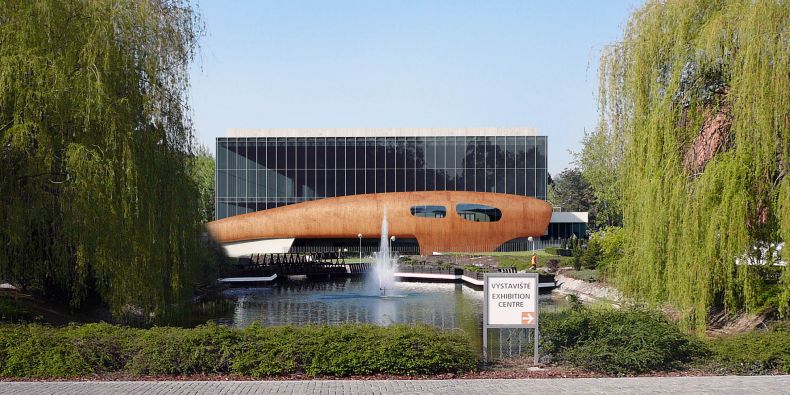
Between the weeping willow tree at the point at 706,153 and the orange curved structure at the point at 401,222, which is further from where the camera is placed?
the orange curved structure at the point at 401,222

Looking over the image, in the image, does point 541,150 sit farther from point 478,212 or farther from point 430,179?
point 478,212

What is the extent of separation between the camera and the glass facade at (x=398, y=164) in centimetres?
6538

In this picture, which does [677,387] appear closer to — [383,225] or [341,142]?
[383,225]

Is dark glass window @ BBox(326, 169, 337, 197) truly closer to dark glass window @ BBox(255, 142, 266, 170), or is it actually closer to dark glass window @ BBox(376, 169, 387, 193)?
dark glass window @ BBox(376, 169, 387, 193)

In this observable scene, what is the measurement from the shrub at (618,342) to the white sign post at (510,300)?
0.64m

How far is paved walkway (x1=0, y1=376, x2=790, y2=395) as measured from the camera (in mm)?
9344

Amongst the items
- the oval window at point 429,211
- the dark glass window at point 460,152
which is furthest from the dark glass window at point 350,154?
the oval window at point 429,211

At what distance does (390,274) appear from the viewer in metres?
41.5

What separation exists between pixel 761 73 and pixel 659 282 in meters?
4.31

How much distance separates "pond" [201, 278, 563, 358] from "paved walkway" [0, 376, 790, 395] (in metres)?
6.02

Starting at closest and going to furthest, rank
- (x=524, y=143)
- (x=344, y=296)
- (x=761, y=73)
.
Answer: (x=761, y=73), (x=344, y=296), (x=524, y=143)

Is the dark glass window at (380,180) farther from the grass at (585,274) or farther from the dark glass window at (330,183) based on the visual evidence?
the grass at (585,274)

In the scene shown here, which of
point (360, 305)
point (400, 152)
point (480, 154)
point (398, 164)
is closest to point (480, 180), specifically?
point (480, 154)

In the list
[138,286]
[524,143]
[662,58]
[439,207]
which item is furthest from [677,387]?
[524,143]
